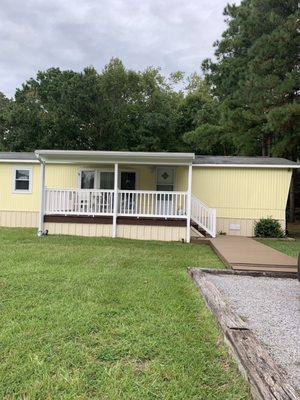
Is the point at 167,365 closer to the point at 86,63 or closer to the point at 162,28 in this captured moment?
the point at 162,28

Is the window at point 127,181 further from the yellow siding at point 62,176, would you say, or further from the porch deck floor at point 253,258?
the porch deck floor at point 253,258

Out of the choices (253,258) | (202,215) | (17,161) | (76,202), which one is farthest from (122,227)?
(17,161)

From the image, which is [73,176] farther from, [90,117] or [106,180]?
[90,117]

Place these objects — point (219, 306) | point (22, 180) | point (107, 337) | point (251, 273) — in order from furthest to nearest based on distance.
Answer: point (22, 180), point (251, 273), point (219, 306), point (107, 337)

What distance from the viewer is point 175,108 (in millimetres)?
26734

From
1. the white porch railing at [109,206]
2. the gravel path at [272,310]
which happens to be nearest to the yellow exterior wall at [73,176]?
the white porch railing at [109,206]

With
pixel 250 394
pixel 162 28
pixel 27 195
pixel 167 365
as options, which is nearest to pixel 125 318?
pixel 167 365

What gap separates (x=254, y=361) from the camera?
8.07 ft

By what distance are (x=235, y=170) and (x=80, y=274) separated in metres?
7.88

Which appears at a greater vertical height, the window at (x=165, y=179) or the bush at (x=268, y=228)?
the window at (x=165, y=179)

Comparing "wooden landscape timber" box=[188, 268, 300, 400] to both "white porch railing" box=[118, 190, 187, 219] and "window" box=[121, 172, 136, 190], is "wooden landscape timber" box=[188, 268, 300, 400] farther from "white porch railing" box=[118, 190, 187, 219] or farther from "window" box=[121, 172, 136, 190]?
"window" box=[121, 172, 136, 190]

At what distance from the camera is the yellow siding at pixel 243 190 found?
1155cm

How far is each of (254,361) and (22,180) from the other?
11785 millimetres

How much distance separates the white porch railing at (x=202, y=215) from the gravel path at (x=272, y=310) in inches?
177
